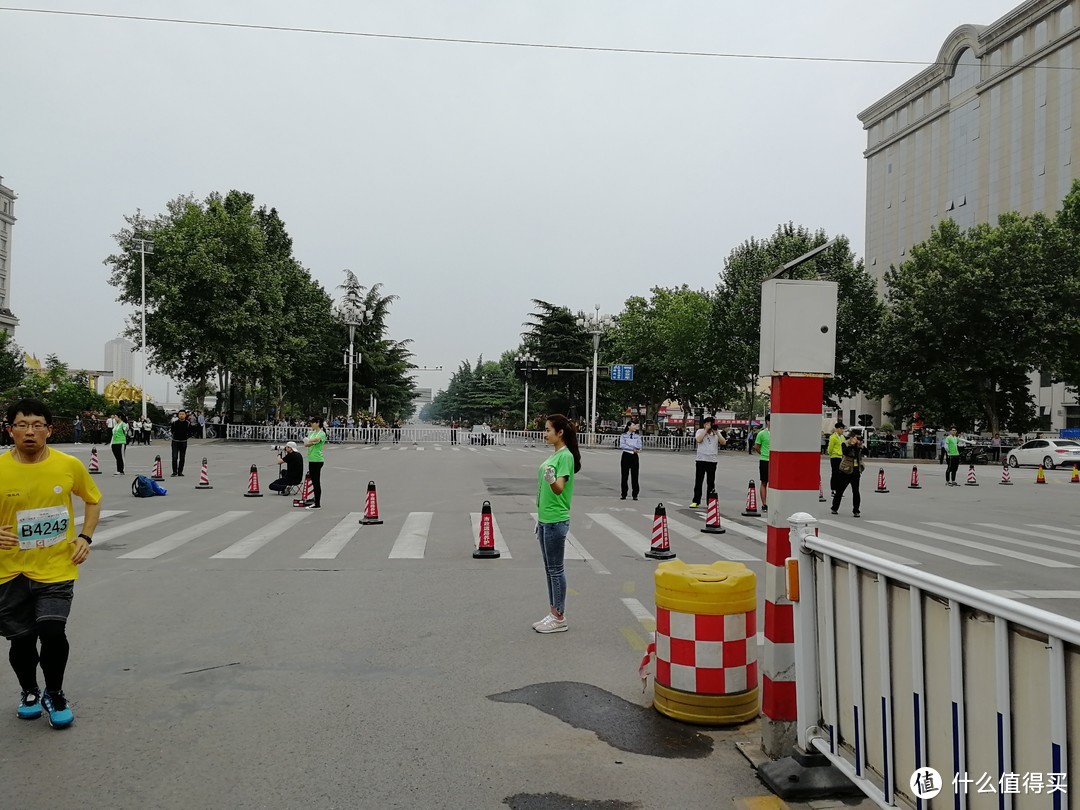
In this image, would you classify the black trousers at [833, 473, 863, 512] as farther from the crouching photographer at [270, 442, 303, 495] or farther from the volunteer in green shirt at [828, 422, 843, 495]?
the crouching photographer at [270, 442, 303, 495]

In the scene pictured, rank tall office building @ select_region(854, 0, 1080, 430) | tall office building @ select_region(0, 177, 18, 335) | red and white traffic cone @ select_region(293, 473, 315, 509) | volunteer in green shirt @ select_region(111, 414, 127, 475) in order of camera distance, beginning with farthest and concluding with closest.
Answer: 1. tall office building @ select_region(0, 177, 18, 335)
2. tall office building @ select_region(854, 0, 1080, 430)
3. volunteer in green shirt @ select_region(111, 414, 127, 475)
4. red and white traffic cone @ select_region(293, 473, 315, 509)

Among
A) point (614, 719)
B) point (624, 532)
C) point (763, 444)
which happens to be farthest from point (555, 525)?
point (763, 444)

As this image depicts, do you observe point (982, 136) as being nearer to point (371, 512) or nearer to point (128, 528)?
point (371, 512)

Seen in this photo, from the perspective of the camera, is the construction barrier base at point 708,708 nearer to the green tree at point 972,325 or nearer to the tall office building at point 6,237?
the green tree at point 972,325

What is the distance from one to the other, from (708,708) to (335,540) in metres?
7.86

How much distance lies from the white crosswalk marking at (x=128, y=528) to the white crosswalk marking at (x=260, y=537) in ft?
5.92

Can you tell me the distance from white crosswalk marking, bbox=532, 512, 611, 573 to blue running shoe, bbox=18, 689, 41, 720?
5764mm

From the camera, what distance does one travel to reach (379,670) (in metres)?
5.60

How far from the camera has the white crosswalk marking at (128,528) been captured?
452 inches

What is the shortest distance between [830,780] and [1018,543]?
10.4 meters

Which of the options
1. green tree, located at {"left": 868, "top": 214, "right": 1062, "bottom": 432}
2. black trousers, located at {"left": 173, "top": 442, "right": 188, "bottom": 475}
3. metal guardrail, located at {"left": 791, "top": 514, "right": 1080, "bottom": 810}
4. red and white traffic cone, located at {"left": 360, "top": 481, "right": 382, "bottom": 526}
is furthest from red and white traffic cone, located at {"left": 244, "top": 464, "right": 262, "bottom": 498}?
green tree, located at {"left": 868, "top": 214, "right": 1062, "bottom": 432}

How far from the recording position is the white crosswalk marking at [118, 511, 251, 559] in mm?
10250

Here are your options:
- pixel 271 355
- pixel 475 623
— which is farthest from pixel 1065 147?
pixel 475 623

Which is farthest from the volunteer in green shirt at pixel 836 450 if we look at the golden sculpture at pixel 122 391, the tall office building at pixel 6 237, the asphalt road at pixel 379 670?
the tall office building at pixel 6 237
